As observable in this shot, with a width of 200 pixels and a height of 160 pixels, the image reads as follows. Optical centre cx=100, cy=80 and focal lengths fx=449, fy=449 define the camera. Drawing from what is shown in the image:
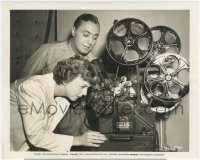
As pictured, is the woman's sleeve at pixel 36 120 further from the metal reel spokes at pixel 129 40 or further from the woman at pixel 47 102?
the metal reel spokes at pixel 129 40

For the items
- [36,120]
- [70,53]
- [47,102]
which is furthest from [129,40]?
[36,120]

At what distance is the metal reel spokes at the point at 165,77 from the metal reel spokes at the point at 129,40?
97 millimetres

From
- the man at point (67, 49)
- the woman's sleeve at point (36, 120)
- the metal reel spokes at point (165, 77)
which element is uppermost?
the man at point (67, 49)

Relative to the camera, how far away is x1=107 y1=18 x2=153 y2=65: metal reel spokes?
2.93 meters

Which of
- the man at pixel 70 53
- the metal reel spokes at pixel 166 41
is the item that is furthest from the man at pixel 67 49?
the metal reel spokes at pixel 166 41

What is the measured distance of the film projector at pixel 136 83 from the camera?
9.59ft

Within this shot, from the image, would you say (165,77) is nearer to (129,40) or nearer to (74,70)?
(129,40)

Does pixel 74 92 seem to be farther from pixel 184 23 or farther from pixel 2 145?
pixel 184 23

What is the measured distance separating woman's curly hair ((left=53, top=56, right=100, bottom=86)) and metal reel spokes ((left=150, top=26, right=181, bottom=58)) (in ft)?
1.44

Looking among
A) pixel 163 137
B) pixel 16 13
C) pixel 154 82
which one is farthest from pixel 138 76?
pixel 16 13

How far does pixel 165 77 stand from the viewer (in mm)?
2936

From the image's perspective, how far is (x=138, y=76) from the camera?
9.62 feet

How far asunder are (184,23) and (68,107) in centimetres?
94

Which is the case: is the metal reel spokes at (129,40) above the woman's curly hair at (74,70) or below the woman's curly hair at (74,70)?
above
